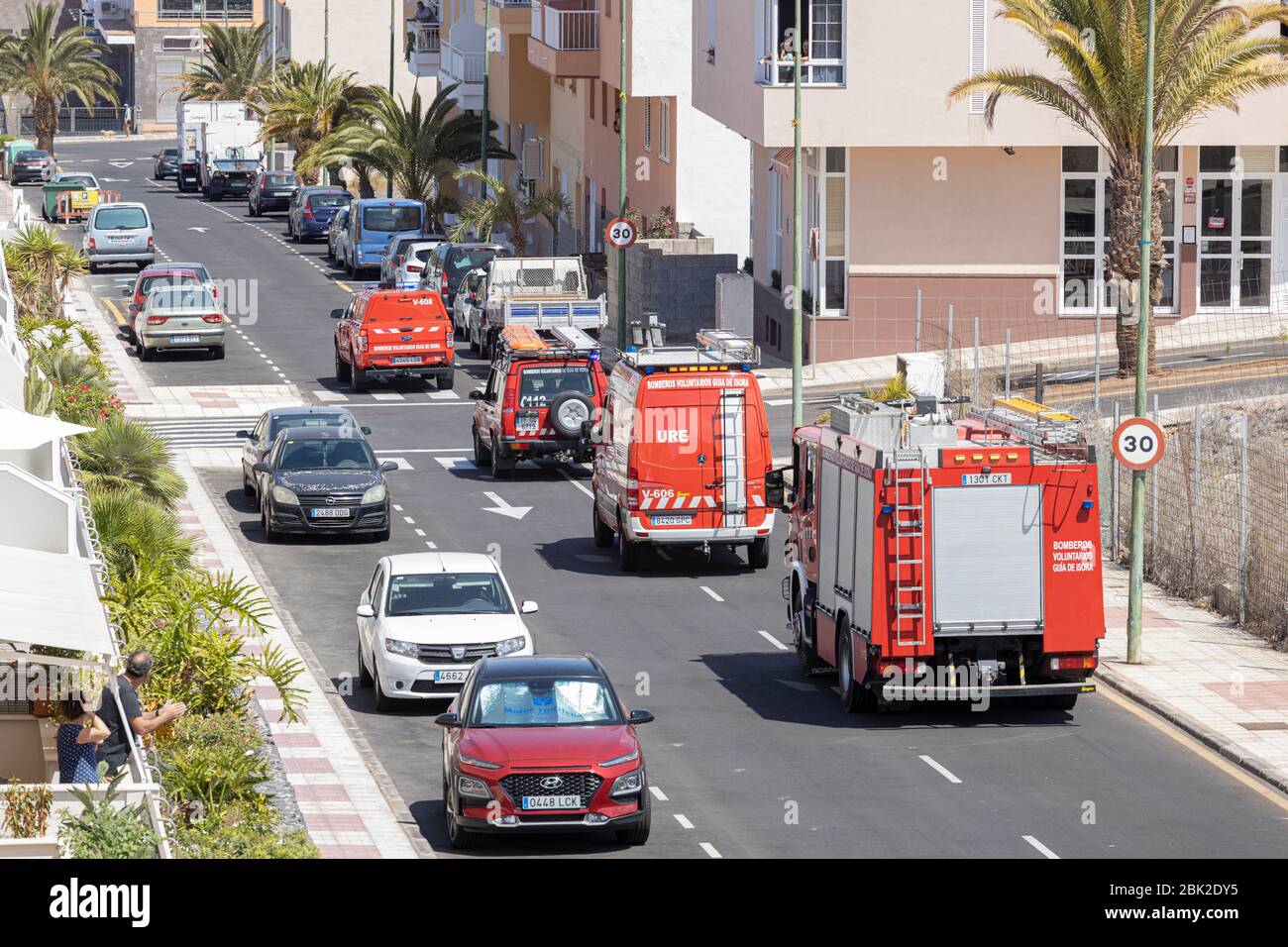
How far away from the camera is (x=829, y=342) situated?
4844 centimetres

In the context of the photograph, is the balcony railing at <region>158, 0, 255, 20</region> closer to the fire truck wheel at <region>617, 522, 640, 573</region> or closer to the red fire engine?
the fire truck wheel at <region>617, 522, 640, 573</region>

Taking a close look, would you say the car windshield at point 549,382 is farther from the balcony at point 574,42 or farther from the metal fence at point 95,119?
the metal fence at point 95,119

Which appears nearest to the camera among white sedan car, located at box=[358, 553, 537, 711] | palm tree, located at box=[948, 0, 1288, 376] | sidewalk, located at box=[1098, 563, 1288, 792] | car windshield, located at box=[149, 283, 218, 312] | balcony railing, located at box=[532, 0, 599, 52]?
sidewalk, located at box=[1098, 563, 1288, 792]

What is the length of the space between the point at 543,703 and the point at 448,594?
520cm

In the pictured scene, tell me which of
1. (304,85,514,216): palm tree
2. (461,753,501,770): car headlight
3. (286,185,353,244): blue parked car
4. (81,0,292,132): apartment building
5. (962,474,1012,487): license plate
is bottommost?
(461,753,501,770): car headlight

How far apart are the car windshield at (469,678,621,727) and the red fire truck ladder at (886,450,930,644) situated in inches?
149

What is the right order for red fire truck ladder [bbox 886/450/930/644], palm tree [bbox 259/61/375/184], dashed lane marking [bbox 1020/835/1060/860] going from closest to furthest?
dashed lane marking [bbox 1020/835/1060/860] < red fire truck ladder [bbox 886/450/930/644] < palm tree [bbox 259/61/375/184]

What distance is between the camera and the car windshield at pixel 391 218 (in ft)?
219

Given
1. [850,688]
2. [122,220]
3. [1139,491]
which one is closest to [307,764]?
[850,688]

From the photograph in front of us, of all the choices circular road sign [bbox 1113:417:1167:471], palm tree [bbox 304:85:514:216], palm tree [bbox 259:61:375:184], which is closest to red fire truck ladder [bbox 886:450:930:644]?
circular road sign [bbox 1113:417:1167:471]

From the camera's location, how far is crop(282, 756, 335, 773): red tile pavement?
64.3 feet

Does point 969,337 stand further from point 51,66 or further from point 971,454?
point 51,66

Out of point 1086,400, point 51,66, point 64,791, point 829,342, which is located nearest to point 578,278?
point 829,342

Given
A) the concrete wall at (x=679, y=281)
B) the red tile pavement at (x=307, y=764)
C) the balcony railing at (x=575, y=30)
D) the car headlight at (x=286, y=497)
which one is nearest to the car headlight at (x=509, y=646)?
the red tile pavement at (x=307, y=764)
